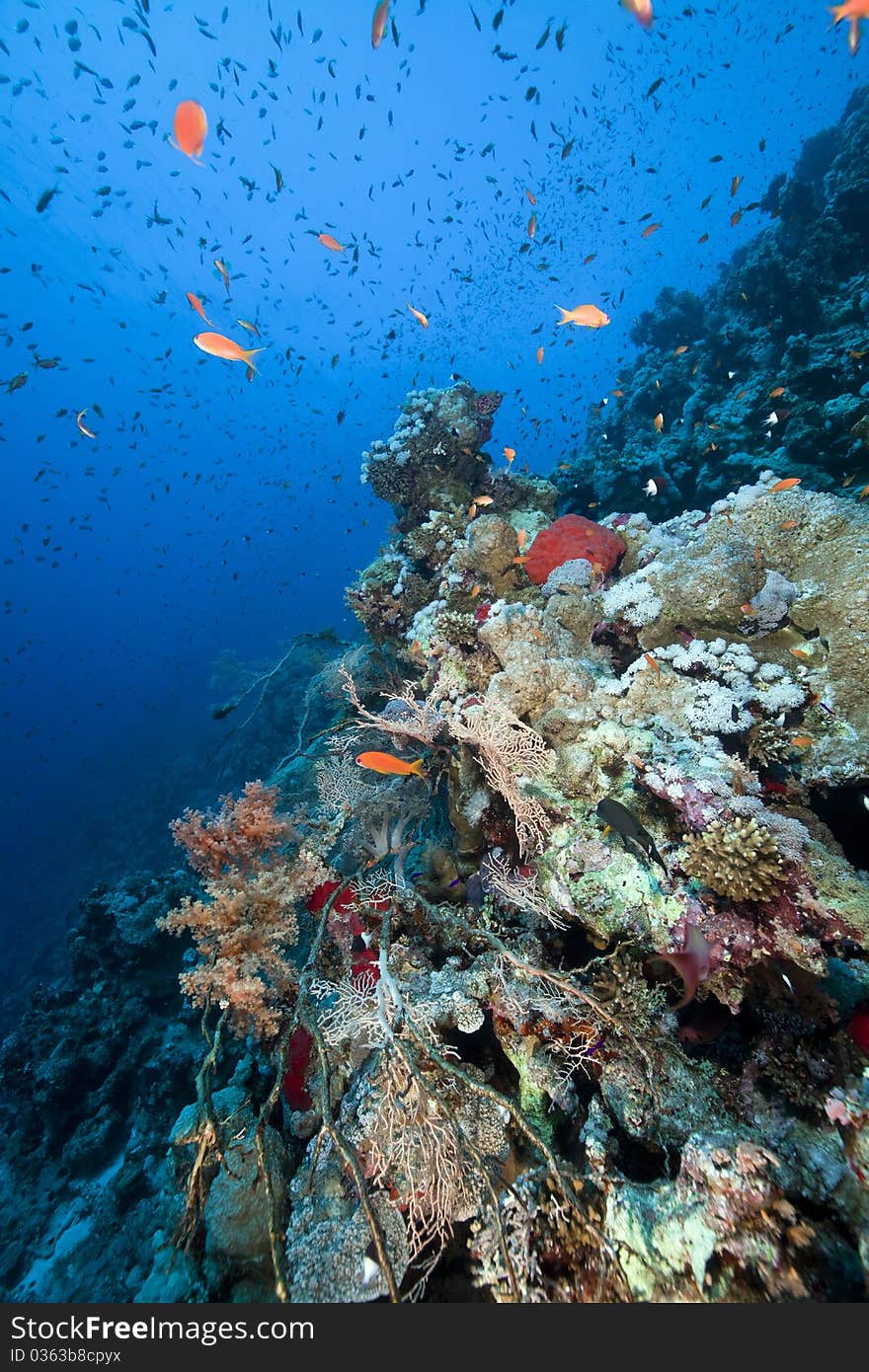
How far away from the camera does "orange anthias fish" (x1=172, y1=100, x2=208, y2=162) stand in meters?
4.59

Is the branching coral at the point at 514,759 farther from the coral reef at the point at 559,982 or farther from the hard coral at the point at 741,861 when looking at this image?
the hard coral at the point at 741,861

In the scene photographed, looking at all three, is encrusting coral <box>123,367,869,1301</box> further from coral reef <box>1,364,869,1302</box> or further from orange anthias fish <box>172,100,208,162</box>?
orange anthias fish <box>172,100,208,162</box>

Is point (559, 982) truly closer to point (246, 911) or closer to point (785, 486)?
point (246, 911)

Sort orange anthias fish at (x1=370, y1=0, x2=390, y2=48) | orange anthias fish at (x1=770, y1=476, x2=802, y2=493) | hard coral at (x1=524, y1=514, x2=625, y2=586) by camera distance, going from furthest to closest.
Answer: hard coral at (x1=524, y1=514, x2=625, y2=586), orange anthias fish at (x1=770, y1=476, x2=802, y2=493), orange anthias fish at (x1=370, y1=0, x2=390, y2=48)

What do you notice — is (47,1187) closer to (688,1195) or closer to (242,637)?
(688,1195)

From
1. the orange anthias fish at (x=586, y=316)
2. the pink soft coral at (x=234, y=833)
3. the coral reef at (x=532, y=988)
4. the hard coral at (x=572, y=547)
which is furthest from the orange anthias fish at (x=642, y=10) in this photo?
the pink soft coral at (x=234, y=833)

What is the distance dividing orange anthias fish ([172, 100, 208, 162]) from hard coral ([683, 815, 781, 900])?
7.22 metres

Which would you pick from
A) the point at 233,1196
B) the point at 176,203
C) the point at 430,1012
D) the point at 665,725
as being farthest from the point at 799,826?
the point at 176,203

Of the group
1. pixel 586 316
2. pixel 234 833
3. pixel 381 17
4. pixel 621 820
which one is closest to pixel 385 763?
pixel 234 833

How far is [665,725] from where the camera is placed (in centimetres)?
434

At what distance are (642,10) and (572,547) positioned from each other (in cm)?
476

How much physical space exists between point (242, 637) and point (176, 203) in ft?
198

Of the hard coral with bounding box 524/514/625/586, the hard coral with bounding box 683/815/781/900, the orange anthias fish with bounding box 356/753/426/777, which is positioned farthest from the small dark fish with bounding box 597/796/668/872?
the hard coral with bounding box 524/514/625/586

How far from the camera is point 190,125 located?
464cm
